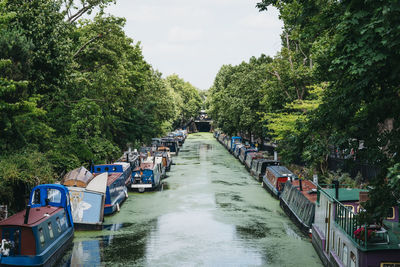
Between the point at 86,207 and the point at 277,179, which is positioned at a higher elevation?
the point at 277,179

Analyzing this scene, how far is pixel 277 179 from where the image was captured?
2933 centimetres

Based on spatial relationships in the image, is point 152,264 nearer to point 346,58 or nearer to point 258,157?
point 346,58

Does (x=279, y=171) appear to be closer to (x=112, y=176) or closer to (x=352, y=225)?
(x=112, y=176)

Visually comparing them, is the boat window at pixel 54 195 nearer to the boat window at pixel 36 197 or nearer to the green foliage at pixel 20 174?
the boat window at pixel 36 197

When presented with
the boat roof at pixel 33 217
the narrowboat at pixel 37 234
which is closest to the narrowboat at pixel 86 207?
the narrowboat at pixel 37 234

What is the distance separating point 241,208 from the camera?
28.1 m

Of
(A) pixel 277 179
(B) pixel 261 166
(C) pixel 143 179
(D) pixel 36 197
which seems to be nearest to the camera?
(D) pixel 36 197

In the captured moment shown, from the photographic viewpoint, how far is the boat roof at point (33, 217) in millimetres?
15005

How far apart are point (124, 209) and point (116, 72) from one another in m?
12.0

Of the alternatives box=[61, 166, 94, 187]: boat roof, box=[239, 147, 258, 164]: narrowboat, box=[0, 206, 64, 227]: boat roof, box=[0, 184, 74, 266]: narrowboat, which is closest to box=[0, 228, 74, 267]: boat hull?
box=[0, 184, 74, 266]: narrowboat

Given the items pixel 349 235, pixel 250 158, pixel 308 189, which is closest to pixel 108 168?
pixel 308 189

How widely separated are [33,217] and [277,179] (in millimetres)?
17879

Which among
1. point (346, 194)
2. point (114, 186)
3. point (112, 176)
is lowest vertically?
point (114, 186)

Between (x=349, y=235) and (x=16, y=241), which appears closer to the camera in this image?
(x=349, y=235)
